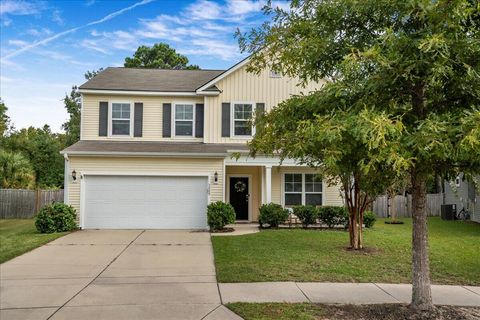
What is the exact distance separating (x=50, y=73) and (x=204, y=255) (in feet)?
34.9

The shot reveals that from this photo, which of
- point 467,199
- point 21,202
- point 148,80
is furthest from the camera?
point 21,202

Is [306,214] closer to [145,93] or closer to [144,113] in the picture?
[144,113]

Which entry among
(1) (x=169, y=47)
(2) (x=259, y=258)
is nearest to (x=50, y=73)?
(2) (x=259, y=258)

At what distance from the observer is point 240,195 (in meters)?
17.4

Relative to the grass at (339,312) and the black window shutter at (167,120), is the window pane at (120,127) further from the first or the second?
the grass at (339,312)

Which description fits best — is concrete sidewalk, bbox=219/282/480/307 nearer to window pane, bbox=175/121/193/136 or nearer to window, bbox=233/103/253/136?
window, bbox=233/103/253/136

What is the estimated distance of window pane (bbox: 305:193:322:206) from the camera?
16.9 meters

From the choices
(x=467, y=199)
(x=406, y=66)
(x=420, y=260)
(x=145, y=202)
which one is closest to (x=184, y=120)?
(x=145, y=202)

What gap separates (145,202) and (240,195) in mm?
4294

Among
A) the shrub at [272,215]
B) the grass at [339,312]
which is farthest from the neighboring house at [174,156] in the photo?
the grass at [339,312]

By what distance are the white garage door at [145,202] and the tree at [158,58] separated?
78.3 ft

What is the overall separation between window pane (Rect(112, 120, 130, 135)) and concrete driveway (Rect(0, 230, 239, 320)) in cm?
616

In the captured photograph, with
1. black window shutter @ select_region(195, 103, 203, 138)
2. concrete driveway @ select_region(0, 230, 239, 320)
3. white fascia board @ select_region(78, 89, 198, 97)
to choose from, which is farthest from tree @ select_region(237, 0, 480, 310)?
white fascia board @ select_region(78, 89, 198, 97)

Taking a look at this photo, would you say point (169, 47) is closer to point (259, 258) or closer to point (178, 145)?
point (178, 145)
